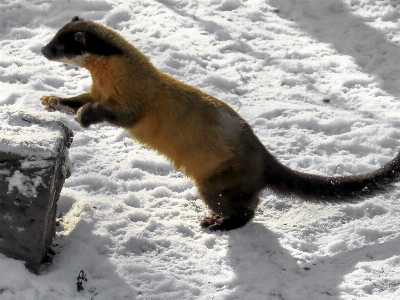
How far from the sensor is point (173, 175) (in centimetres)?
640

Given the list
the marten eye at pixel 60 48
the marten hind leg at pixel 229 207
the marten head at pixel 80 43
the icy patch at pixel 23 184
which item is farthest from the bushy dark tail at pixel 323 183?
the marten eye at pixel 60 48

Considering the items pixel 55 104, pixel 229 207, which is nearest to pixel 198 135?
pixel 229 207

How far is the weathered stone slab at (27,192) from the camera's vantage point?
4426mm

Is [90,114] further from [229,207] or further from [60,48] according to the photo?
[229,207]

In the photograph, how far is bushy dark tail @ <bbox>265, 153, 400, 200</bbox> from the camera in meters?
5.35

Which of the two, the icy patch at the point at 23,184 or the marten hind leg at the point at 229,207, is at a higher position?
the icy patch at the point at 23,184

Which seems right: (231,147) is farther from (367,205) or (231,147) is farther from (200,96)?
(367,205)

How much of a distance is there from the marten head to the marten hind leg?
5.54 feet

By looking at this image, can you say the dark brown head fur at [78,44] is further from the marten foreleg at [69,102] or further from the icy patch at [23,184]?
the icy patch at [23,184]

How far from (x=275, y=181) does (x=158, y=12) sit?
477 cm

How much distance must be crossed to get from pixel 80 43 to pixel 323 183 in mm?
2730

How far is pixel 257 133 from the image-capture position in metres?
7.05

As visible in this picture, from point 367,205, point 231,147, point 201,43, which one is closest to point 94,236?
point 231,147

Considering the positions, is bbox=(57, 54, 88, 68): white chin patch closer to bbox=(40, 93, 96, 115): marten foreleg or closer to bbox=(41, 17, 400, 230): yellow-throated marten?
bbox=(41, 17, 400, 230): yellow-throated marten
